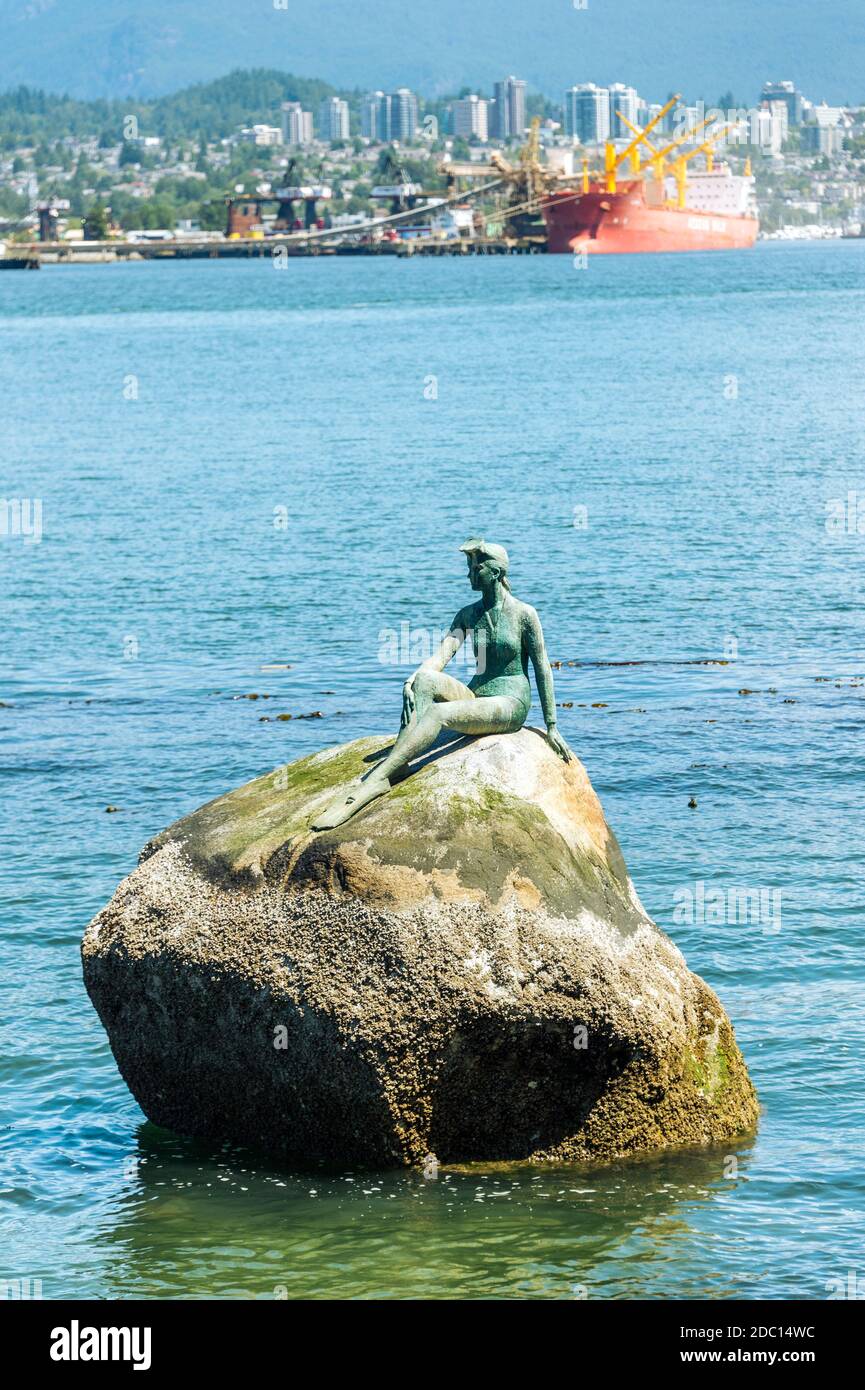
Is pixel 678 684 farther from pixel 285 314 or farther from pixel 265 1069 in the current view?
pixel 285 314

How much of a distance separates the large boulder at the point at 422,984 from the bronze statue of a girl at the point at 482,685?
176 millimetres

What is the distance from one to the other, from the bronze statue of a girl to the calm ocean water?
2.95 m

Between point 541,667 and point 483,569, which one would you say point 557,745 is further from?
point 483,569

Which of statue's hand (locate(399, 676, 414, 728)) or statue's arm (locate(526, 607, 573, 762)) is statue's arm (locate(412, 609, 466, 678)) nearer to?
statue's hand (locate(399, 676, 414, 728))

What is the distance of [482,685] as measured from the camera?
14.0 metres

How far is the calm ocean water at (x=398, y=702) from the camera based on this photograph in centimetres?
1237

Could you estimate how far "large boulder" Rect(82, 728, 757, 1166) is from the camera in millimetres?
12359

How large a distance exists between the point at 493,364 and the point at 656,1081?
72130mm

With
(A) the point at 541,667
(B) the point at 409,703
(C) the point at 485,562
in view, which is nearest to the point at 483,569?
(C) the point at 485,562

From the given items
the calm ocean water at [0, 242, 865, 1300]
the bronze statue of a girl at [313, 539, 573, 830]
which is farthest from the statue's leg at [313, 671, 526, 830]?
the calm ocean water at [0, 242, 865, 1300]

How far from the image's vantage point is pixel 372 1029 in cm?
1231

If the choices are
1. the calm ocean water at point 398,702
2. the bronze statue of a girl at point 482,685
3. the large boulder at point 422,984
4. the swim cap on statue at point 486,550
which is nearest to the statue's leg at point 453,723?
the bronze statue of a girl at point 482,685

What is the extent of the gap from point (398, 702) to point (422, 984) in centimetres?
1474

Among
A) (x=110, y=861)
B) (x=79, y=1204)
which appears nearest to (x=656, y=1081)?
(x=79, y=1204)
